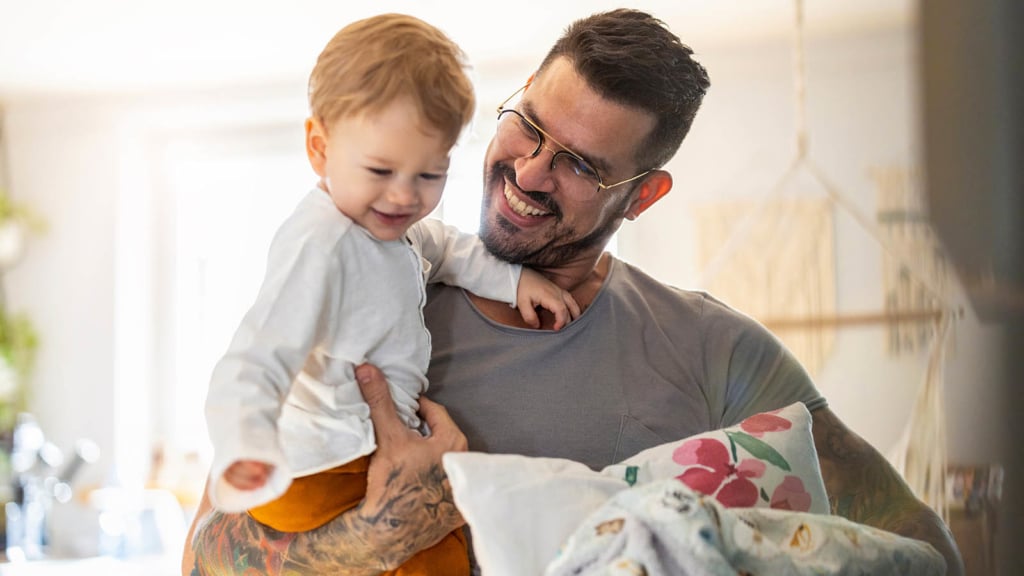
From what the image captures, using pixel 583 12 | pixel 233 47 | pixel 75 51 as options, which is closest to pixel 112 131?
pixel 75 51

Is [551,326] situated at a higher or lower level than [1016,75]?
lower

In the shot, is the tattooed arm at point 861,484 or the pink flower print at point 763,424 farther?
the tattooed arm at point 861,484

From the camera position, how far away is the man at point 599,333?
1.21 m

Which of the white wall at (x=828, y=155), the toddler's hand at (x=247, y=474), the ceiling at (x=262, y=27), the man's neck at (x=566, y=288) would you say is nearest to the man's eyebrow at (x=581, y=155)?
the man's neck at (x=566, y=288)

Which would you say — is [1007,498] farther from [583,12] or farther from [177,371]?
[177,371]

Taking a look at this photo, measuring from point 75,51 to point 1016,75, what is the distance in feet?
18.4

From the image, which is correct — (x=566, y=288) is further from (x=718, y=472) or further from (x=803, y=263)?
(x=803, y=263)

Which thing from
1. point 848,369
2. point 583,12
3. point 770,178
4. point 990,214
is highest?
point 583,12

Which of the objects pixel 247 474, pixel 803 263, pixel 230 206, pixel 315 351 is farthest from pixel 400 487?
pixel 230 206

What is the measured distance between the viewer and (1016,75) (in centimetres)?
13

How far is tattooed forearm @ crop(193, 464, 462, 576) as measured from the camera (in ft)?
3.32

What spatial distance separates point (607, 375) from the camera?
4.11 feet

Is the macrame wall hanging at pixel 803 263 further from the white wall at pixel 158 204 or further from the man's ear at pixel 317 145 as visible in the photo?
the man's ear at pixel 317 145

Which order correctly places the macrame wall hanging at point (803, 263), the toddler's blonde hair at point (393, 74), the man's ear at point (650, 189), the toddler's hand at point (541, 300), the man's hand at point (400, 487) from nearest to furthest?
the toddler's blonde hair at point (393, 74) → the man's hand at point (400, 487) → the toddler's hand at point (541, 300) → the man's ear at point (650, 189) → the macrame wall hanging at point (803, 263)
